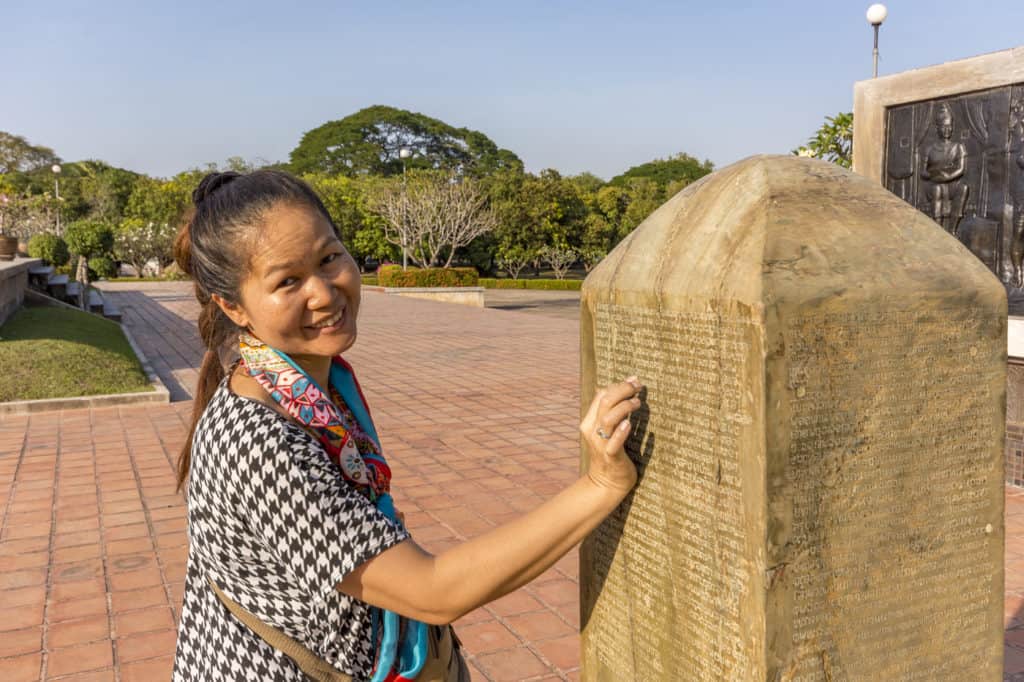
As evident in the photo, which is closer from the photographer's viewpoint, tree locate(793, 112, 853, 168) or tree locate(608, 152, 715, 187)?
tree locate(793, 112, 853, 168)

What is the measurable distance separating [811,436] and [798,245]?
0.92 ft

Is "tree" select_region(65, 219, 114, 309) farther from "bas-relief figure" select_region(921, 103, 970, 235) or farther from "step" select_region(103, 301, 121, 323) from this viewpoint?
"bas-relief figure" select_region(921, 103, 970, 235)

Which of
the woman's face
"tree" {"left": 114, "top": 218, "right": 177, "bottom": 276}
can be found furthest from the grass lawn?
"tree" {"left": 114, "top": 218, "right": 177, "bottom": 276}

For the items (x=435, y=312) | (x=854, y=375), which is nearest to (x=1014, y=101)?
(x=854, y=375)

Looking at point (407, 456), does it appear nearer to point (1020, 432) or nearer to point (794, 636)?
point (1020, 432)

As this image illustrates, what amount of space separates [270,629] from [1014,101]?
5280mm

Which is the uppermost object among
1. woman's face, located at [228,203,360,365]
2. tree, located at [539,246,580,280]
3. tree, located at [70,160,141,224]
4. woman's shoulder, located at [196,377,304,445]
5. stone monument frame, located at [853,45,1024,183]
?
tree, located at [70,160,141,224]

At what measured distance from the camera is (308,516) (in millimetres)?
1077

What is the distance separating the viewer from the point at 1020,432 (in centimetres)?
469

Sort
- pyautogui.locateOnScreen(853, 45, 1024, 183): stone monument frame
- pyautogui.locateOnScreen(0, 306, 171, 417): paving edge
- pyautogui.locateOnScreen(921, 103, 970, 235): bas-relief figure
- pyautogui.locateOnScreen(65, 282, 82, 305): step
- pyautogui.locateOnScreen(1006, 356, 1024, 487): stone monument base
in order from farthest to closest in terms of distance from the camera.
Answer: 1. pyautogui.locateOnScreen(65, 282, 82, 305): step
2. pyautogui.locateOnScreen(0, 306, 171, 417): paving edge
3. pyautogui.locateOnScreen(921, 103, 970, 235): bas-relief figure
4. pyautogui.locateOnScreen(853, 45, 1024, 183): stone monument frame
5. pyautogui.locateOnScreen(1006, 356, 1024, 487): stone monument base

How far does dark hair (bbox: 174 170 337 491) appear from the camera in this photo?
1.24m

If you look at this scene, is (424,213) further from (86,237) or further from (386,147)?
(386,147)

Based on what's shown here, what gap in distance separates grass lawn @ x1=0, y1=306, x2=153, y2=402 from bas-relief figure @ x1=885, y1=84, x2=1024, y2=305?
21.1 ft

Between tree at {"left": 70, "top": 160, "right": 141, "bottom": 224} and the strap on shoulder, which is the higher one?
tree at {"left": 70, "top": 160, "right": 141, "bottom": 224}
